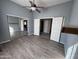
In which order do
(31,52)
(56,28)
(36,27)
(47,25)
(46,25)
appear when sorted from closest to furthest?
(31,52) < (56,28) < (36,27) < (47,25) < (46,25)

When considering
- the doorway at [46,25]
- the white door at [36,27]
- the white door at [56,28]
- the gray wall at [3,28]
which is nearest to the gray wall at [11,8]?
the gray wall at [3,28]

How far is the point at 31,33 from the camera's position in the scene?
250 inches

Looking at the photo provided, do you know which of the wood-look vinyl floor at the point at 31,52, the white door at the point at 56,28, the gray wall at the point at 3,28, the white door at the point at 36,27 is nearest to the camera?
the wood-look vinyl floor at the point at 31,52

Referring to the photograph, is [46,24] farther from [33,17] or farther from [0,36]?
[0,36]

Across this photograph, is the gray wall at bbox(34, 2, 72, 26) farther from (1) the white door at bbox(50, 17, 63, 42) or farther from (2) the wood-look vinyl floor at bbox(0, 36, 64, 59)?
(2) the wood-look vinyl floor at bbox(0, 36, 64, 59)

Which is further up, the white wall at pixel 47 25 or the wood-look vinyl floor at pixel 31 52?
the white wall at pixel 47 25

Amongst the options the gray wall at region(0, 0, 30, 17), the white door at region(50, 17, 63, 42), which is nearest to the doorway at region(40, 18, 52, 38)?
the white door at region(50, 17, 63, 42)

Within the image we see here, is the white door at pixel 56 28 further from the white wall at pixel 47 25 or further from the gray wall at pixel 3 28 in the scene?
the gray wall at pixel 3 28

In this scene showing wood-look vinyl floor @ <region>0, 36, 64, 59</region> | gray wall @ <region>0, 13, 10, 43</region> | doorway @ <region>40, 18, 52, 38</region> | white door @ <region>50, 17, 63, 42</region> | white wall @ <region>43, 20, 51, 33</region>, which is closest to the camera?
wood-look vinyl floor @ <region>0, 36, 64, 59</region>

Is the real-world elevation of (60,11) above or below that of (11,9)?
below

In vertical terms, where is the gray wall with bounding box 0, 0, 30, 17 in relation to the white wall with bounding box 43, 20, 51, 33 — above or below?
above

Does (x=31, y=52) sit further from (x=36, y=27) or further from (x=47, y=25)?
(x=47, y=25)

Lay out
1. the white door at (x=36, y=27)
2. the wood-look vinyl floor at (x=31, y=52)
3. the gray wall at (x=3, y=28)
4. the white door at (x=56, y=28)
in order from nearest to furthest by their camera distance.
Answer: the wood-look vinyl floor at (x=31, y=52)
the gray wall at (x=3, y=28)
the white door at (x=56, y=28)
the white door at (x=36, y=27)

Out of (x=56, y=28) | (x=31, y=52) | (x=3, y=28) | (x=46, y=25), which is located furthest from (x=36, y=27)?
(x=31, y=52)
